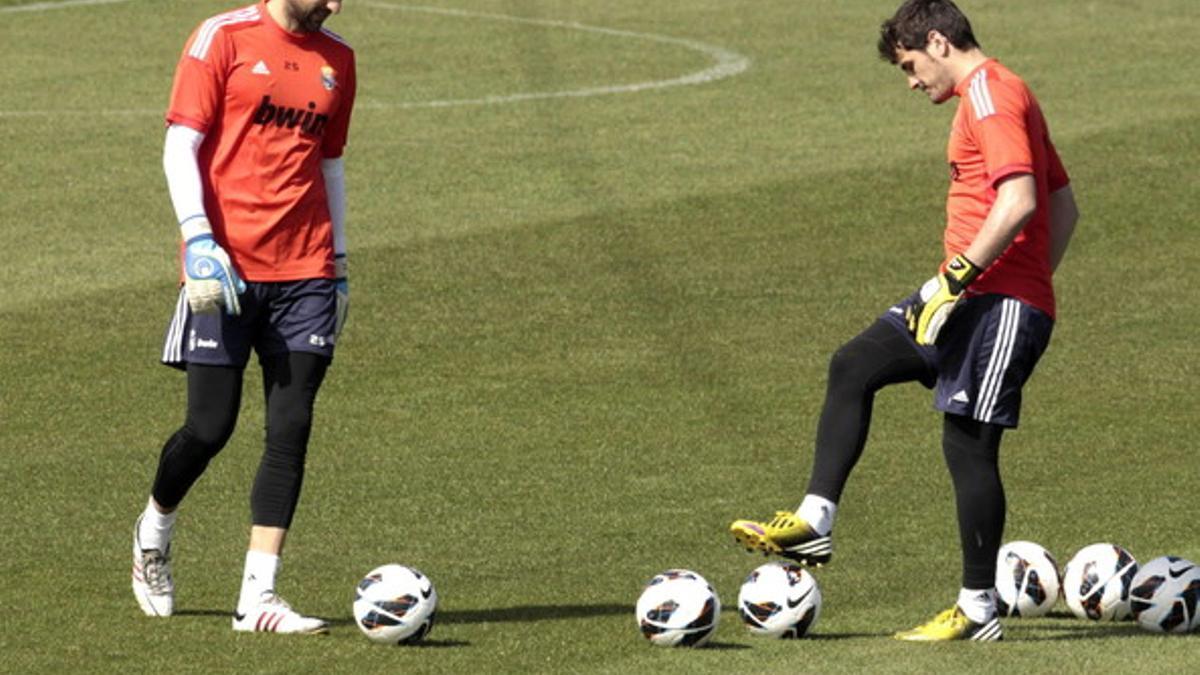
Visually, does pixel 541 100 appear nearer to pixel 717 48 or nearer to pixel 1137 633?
pixel 717 48

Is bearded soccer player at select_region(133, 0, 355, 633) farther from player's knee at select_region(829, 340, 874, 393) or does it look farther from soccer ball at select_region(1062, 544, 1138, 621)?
soccer ball at select_region(1062, 544, 1138, 621)

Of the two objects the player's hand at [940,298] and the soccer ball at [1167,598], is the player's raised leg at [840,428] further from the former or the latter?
the soccer ball at [1167,598]

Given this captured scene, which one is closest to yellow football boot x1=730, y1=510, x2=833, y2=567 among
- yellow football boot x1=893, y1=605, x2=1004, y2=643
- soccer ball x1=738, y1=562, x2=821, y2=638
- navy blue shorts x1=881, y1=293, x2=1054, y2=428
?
soccer ball x1=738, y1=562, x2=821, y2=638

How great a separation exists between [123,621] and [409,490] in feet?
9.01

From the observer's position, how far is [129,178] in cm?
2189

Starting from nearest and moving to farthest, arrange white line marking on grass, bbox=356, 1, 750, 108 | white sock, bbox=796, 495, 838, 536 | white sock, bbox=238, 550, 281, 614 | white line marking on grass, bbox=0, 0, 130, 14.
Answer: white sock, bbox=238, 550, 281, 614, white sock, bbox=796, 495, 838, 536, white line marking on grass, bbox=356, 1, 750, 108, white line marking on grass, bbox=0, 0, 130, 14

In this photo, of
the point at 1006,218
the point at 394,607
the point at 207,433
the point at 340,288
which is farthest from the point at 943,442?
the point at 207,433

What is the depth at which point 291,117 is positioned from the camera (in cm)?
1072

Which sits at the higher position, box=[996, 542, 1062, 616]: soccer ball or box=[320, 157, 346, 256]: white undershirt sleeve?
box=[320, 157, 346, 256]: white undershirt sleeve

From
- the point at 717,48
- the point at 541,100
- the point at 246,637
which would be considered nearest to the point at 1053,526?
the point at 246,637

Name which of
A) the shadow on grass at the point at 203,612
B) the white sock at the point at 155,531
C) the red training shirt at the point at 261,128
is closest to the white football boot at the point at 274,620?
the shadow on grass at the point at 203,612

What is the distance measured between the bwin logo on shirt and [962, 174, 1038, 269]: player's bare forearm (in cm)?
266

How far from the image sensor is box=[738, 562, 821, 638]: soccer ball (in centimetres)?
1045

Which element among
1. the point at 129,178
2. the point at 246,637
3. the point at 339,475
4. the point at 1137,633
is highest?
the point at 1137,633
